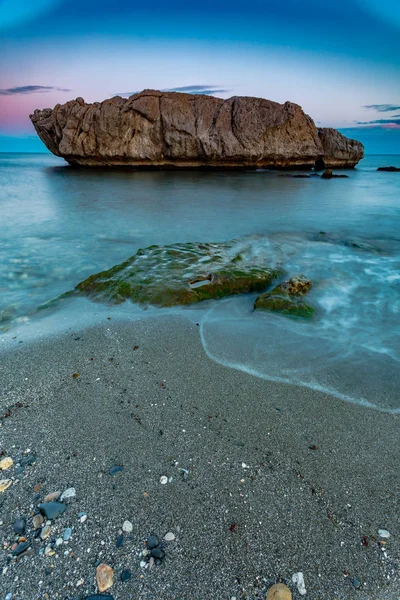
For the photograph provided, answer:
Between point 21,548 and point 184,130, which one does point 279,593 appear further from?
point 184,130

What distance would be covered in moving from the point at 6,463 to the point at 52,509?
529 mm

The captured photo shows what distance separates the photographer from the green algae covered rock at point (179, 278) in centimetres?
479

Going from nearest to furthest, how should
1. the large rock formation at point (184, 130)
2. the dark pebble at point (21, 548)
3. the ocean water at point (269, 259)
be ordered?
the dark pebble at point (21, 548) < the ocean water at point (269, 259) < the large rock formation at point (184, 130)

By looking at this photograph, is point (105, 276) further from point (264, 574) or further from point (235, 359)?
point (264, 574)

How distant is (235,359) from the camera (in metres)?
3.39

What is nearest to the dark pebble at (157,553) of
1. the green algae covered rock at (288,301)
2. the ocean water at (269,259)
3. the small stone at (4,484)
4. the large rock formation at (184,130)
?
the small stone at (4,484)

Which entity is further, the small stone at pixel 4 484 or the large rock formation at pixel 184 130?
the large rock formation at pixel 184 130

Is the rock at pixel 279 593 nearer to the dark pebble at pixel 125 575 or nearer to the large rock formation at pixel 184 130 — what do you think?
the dark pebble at pixel 125 575

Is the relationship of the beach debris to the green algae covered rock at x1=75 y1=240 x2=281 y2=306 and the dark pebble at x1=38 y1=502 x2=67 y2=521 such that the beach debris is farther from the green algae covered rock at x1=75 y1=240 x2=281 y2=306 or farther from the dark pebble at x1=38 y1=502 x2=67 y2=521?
the green algae covered rock at x1=75 y1=240 x2=281 y2=306

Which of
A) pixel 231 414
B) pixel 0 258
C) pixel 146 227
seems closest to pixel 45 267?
pixel 0 258

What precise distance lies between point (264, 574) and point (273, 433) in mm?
939

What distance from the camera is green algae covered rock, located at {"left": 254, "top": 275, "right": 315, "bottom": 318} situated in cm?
438

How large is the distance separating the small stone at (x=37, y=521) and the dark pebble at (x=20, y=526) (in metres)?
0.05

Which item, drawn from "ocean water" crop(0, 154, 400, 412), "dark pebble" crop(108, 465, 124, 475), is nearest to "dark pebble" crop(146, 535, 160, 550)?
"dark pebble" crop(108, 465, 124, 475)
